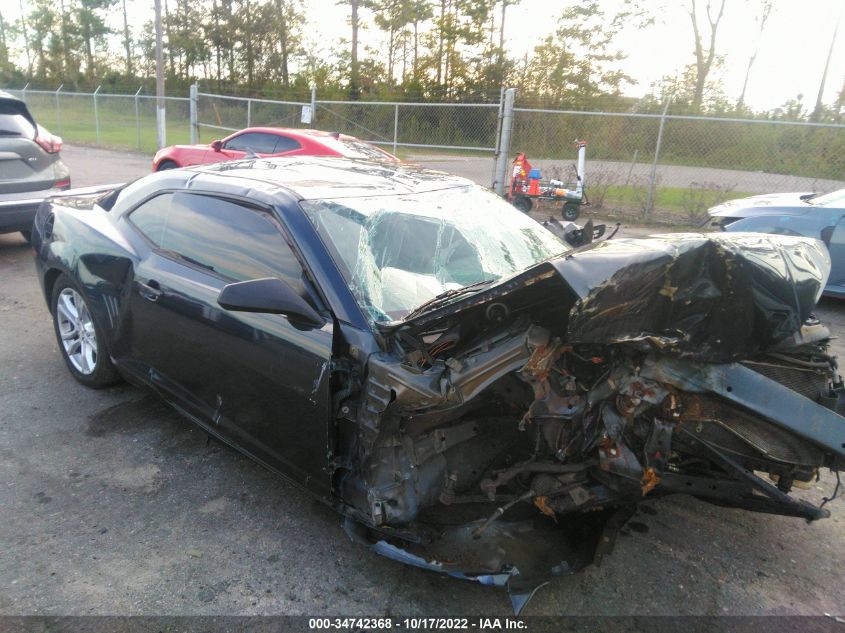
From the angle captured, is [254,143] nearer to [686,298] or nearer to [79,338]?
[79,338]

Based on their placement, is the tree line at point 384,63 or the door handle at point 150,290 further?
the tree line at point 384,63

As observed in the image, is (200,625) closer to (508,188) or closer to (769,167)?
(508,188)

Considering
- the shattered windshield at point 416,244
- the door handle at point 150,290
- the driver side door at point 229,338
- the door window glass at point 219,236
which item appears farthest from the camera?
the door handle at point 150,290

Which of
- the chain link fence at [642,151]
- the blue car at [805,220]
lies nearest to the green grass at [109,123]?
the chain link fence at [642,151]

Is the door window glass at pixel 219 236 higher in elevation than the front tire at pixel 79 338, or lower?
higher

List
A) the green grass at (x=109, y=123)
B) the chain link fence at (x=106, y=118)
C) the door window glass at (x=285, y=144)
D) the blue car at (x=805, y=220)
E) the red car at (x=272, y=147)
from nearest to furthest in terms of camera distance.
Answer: the blue car at (x=805, y=220)
the red car at (x=272, y=147)
the door window glass at (x=285, y=144)
the chain link fence at (x=106, y=118)
the green grass at (x=109, y=123)

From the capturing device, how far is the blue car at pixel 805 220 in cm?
638

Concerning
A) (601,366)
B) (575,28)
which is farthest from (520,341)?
(575,28)

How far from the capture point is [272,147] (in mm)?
10656

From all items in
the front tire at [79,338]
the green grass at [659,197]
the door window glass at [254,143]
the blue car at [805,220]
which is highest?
the door window glass at [254,143]

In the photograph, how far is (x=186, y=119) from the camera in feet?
84.2

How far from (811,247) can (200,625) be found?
123 inches

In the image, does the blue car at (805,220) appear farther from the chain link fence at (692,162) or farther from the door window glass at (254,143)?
the door window glass at (254,143)

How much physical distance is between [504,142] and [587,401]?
10459 millimetres
